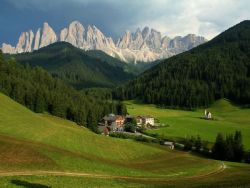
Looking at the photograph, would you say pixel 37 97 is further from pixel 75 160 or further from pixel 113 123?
pixel 75 160

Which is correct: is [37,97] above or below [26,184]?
above

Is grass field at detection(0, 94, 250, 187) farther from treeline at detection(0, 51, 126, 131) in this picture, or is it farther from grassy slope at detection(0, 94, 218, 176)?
treeline at detection(0, 51, 126, 131)

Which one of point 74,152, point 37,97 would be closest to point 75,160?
point 74,152

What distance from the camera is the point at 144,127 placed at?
18550cm

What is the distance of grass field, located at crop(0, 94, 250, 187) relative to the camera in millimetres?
53919

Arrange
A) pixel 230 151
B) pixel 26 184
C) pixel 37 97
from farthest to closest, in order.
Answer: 1. pixel 37 97
2. pixel 230 151
3. pixel 26 184

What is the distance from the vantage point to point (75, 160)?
67.8 m

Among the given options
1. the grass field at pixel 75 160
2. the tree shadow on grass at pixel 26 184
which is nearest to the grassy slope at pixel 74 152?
the grass field at pixel 75 160

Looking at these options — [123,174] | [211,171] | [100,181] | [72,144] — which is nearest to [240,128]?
[211,171]

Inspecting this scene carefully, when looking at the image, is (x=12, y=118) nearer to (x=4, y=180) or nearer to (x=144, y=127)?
(x=4, y=180)

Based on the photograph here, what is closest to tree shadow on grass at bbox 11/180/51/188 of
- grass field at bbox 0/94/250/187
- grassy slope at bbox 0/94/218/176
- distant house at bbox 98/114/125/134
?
grass field at bbox 0/94/250/187

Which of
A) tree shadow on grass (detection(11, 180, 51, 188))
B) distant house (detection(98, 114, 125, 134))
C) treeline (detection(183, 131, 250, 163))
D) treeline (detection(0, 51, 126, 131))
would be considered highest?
treeline (detection(0, 51, 126, 131))

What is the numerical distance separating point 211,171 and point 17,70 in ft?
385

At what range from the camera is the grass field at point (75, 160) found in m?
53.9
